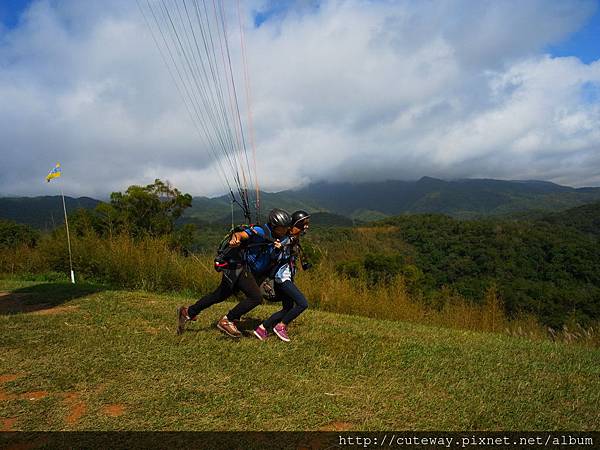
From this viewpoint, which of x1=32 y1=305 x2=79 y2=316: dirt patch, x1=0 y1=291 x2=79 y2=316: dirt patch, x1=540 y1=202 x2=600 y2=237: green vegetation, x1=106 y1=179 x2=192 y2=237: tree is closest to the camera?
x1=32 y1=305 x2=79 y2=316: dirt patch

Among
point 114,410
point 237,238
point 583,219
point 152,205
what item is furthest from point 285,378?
point 583,219

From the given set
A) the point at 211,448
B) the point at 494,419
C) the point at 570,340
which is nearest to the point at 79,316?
the point at 211,448

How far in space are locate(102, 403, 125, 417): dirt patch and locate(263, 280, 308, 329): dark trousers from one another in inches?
85.4

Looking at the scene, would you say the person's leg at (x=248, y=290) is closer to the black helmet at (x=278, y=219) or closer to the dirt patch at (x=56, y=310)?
the black helmet at (x=278, y=219)

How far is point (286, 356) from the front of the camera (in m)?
4.55

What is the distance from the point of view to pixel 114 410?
10.7 feet

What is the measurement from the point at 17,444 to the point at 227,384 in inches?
65.2

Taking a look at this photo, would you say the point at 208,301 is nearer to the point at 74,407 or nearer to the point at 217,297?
the point at 217,297

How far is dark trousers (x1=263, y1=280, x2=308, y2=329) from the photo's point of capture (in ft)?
16.5

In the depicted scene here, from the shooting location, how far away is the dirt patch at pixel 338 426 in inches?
119

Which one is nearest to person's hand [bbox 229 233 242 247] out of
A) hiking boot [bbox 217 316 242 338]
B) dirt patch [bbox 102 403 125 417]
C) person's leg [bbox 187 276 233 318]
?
person's leg [bbox 187 276 233 318]

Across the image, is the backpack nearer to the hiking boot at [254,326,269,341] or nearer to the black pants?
the black pants

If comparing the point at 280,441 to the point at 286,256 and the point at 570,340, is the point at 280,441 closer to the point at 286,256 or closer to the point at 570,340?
the point at 286,256

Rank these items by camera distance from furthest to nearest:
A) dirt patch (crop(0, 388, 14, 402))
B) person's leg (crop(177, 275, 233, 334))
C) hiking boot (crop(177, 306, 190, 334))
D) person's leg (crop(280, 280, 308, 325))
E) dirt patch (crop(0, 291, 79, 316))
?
dirt patch (crop(0, 291, 79, 316)) < hiking boot (crop(177, 306, 190, 334)) < person's leg (crop(177, 275, 233, 334)) < person's leg (crop(280, 280, 308, 325)) < dirt patch (crop(0, 388, 14, 402))
